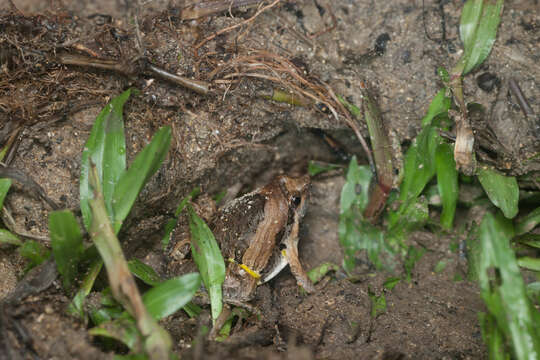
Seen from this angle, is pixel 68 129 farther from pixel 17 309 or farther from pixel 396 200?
pixel 396 200

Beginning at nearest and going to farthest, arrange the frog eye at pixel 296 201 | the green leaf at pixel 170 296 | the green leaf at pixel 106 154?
1. the green leaf at pixel 170 296
2. the green leaf at pixel 106 154
3. the frog eye at pixel 296 201

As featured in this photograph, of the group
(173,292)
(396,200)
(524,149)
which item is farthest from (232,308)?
(524,149)

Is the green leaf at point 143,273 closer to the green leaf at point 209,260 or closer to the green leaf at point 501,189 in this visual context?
the green leaf at point 209,260

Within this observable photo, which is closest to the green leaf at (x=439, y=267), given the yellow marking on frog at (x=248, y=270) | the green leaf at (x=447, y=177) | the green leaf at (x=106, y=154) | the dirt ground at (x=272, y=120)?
the dirt ground at (x=272, y=120)

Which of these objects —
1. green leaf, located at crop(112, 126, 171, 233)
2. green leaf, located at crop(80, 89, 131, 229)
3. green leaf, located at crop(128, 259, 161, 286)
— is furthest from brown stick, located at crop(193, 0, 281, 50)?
green leaf, located at crop(128, 259, 161, 286)

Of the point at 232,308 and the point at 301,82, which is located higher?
the point at 301,82

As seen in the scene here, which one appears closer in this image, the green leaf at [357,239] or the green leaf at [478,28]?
the green leaf at [478,28]

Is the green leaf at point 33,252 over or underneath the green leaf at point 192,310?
over
